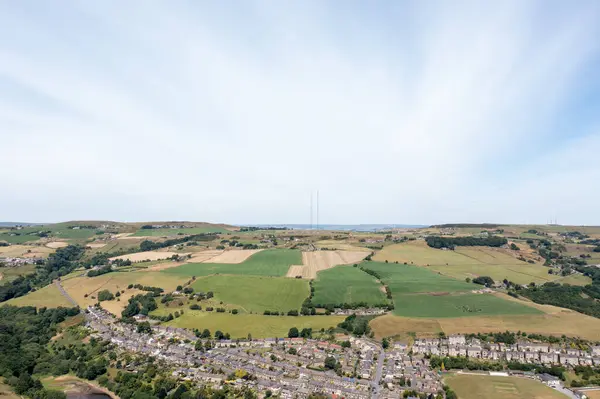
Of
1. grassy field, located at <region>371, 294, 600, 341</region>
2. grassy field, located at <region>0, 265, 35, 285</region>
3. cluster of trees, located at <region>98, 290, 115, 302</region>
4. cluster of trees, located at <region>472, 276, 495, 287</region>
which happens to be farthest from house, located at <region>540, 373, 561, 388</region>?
grassy field, located at <region>0, 265, 35, 285</region>

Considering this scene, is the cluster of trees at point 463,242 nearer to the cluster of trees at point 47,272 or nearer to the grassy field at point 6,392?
the cluster of trees at point 47,272

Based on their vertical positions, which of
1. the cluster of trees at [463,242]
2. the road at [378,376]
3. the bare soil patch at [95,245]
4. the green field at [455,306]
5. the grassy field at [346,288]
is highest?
the cluster of trees at [463,242]

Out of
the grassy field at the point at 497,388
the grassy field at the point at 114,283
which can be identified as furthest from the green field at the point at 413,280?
the grassy field at the point at 114,283

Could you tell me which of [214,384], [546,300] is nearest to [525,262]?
[546,300]

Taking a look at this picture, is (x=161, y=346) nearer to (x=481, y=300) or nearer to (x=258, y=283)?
(x=258, y=283)

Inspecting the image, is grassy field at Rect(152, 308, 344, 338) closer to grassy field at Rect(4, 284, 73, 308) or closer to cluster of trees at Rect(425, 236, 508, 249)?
grassy field at Rect(4, 284, 73, 308)

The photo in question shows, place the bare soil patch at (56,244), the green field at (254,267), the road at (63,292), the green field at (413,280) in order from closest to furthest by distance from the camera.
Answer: the road at (63,292) → the green field at (413,280) → the green field at (254,267) → the bare soil patch at (56,244)
